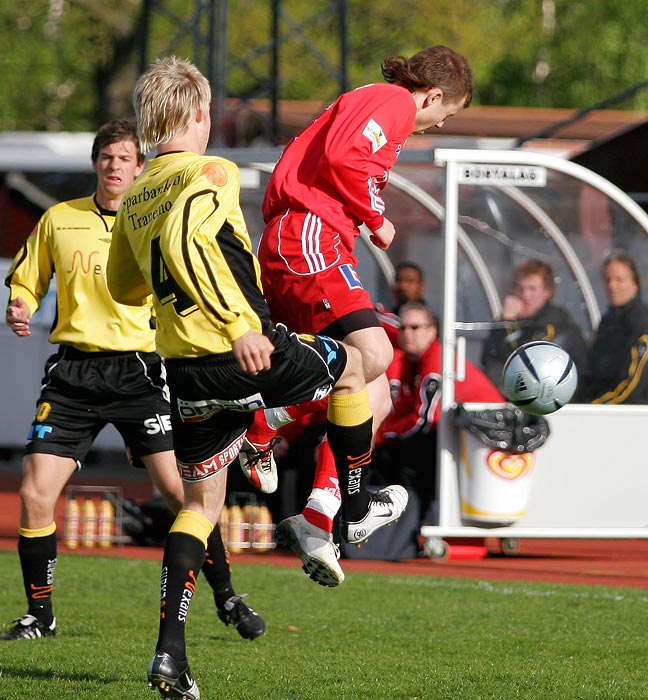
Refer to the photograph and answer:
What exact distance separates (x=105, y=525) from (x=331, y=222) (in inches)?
237

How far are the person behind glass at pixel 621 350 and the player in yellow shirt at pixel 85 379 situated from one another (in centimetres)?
484

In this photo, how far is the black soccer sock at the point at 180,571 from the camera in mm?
5156

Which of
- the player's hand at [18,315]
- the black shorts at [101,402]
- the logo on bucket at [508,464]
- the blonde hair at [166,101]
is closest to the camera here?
the blonde hair at [166,101]

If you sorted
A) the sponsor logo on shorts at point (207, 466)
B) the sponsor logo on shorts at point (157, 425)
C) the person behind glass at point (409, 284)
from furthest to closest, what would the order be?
the person behind glass at point (409, 284) → the sponsor logo on shorts at point (157, 425) → the sponsor logo on shorts at point (207, 466)

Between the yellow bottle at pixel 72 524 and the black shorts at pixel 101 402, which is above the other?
the black shorts at pixel 101 402

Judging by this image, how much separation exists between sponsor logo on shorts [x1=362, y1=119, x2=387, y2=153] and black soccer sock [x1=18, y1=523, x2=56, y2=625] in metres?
2.84

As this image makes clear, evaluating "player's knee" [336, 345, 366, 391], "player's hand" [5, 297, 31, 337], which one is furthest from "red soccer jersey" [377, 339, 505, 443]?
"player's knee" [336, 345, 366, 391]

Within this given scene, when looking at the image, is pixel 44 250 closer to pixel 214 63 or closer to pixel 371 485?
pixel 371 485

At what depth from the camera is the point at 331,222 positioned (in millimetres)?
5715

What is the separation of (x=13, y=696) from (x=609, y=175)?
35.8 feet

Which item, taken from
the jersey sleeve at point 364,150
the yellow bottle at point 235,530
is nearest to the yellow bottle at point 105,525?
the yellow bottle at point 235,530

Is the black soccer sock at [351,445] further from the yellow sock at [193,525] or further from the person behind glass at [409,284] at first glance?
the person behind glass at [409,284]

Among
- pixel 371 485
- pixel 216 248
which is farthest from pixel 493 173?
pixel 216 248

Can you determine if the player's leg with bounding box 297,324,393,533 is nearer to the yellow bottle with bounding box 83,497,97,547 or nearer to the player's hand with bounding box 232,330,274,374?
the player's hand with bounding box 232,330,274,374
